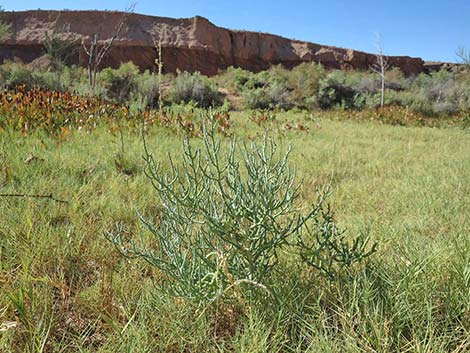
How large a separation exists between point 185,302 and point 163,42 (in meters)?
29.4

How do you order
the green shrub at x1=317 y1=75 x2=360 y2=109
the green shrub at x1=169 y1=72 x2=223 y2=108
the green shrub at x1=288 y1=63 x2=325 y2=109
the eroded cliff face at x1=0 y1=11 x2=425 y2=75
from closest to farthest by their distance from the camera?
the green shrub at x1=169 y1=72 x2=223 y2=108, the green shrub at x1=288 y1=63 x2=325 y2=109, the green shrub at x1=317 y1=75 x2=360 y2=109, the eroded cliff face at x1=0 y1=11 x2=425 y2=75

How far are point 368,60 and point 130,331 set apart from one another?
40861 mm

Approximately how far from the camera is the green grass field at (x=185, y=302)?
116 centimetres

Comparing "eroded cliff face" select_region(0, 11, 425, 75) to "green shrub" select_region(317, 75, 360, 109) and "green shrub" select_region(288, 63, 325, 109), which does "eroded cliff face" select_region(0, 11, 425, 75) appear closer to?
"green shrub" select_region(288, 63, 325, 109)

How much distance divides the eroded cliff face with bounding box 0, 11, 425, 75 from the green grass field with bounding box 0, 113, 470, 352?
23.9 meters

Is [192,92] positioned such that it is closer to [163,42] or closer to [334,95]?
[334,95]

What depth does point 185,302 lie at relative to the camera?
1331 mm

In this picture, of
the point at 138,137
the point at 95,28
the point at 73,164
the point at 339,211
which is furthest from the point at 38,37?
the point at 339,211

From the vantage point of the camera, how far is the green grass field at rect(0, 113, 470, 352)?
1.16 m

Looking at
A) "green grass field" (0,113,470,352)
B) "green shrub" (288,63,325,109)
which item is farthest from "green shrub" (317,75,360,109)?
"green grass field" (0,113,470,352)

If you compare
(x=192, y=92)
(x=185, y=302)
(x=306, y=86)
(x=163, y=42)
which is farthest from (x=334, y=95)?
(x=163, y=42)

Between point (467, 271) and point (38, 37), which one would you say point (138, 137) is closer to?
point (467, 271)

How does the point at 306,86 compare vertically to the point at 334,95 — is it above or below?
above

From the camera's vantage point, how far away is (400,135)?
8.52 metres
